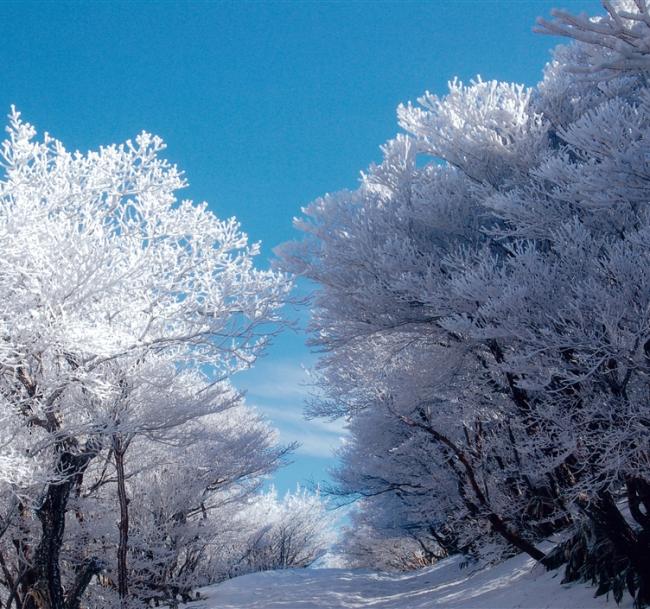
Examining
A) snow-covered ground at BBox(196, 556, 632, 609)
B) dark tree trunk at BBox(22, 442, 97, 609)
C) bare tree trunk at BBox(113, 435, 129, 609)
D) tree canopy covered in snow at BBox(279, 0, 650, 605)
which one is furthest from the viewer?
bare tree trunk at BBox(113, 435, 129, 609)

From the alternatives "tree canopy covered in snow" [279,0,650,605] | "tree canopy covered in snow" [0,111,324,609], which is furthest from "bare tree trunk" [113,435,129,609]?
"tree canopy covered in snow" [279,0,650,605]

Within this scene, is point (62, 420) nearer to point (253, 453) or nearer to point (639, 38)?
point (253, 453)

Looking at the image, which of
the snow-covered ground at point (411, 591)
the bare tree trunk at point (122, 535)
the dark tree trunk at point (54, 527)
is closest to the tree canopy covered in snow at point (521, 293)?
the snow-covered ground at point (411, 591)

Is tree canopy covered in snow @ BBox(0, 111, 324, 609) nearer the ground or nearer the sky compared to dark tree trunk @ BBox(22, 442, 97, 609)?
nearer the sky

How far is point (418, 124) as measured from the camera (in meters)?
9.08

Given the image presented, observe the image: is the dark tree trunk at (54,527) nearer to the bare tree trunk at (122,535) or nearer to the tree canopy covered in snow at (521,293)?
the bare tree trunk at (122,535)

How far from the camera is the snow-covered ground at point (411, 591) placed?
7172mm

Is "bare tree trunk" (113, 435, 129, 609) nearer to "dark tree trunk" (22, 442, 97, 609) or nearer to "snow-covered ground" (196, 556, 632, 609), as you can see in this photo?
"dark tree trunk" (22, 442, 97, 609)

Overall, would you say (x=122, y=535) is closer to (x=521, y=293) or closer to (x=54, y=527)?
(x=54, y=527)

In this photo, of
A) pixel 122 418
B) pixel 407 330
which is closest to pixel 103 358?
pixel 122 418

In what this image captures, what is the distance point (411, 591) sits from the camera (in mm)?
12758

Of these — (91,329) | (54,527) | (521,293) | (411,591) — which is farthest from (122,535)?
(521,293)

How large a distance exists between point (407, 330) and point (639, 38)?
5825 millimetres

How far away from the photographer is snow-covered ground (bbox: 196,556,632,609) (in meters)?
7.17
